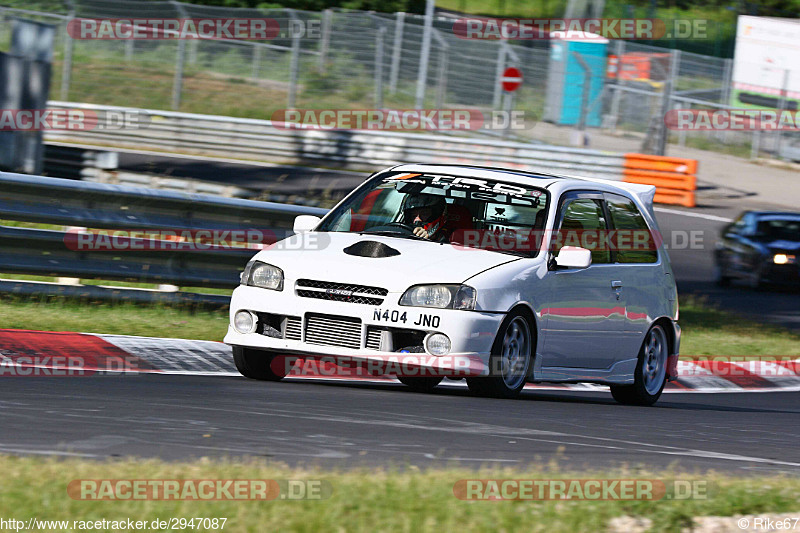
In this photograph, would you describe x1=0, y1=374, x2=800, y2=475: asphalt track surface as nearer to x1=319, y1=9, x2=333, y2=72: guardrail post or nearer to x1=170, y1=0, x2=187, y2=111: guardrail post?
x1=319, y1=9, x2=333, y2=72: guardrail post

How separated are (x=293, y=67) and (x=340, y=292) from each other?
22.4 meters

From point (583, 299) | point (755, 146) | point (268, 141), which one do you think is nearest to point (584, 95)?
point (268, 141)

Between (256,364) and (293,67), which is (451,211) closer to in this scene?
(256,364)

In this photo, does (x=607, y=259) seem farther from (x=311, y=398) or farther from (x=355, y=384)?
(x=311, y=398)

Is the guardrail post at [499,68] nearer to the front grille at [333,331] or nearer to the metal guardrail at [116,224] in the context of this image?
the metal guardrail at [116,224]

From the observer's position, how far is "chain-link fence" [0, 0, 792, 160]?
29.4m

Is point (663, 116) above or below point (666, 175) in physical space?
above

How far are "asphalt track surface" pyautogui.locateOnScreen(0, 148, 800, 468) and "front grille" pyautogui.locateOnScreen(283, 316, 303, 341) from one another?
0.34 m

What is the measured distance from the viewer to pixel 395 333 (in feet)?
25.6

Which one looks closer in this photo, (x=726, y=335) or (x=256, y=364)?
(x=256, y=364)

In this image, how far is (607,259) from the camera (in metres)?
9.34

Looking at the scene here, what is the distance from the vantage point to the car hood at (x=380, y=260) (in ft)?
25.7

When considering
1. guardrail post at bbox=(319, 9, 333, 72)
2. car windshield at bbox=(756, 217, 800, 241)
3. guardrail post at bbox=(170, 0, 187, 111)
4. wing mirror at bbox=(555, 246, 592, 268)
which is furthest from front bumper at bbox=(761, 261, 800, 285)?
guardrail post at bbox=(170, 0, 187, 111)

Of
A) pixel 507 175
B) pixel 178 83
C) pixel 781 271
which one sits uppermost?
pixel 178 83
